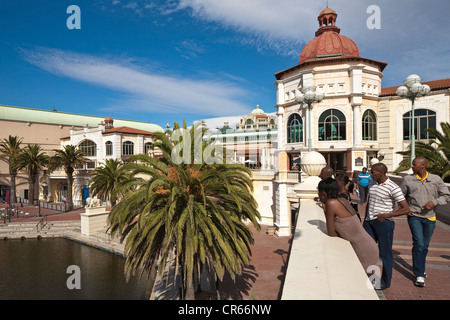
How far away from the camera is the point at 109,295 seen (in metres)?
15.7

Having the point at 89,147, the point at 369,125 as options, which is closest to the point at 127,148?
the point at 89,147

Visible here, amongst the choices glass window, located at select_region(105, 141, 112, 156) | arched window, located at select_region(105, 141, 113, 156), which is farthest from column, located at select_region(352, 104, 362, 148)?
glass window, located at select_region(105, 141, 112, 156)

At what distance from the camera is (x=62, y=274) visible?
740 inches

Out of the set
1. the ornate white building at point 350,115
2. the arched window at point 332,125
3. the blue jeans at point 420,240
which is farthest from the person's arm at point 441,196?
the arched window at point 332,125

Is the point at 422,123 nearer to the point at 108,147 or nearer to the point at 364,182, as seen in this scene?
the point at 364,182

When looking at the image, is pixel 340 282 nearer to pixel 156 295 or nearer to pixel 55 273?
pixel 156 295

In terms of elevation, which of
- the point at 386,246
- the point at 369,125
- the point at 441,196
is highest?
the point at 369,125

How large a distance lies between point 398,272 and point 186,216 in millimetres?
5937

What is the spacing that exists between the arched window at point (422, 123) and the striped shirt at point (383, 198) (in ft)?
83.7

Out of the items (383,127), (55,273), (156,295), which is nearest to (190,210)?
(156,295)

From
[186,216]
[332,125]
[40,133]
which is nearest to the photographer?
[186,216]

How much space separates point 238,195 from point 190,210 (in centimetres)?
208

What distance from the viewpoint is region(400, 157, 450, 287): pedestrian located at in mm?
4406

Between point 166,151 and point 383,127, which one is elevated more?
point 383,127
